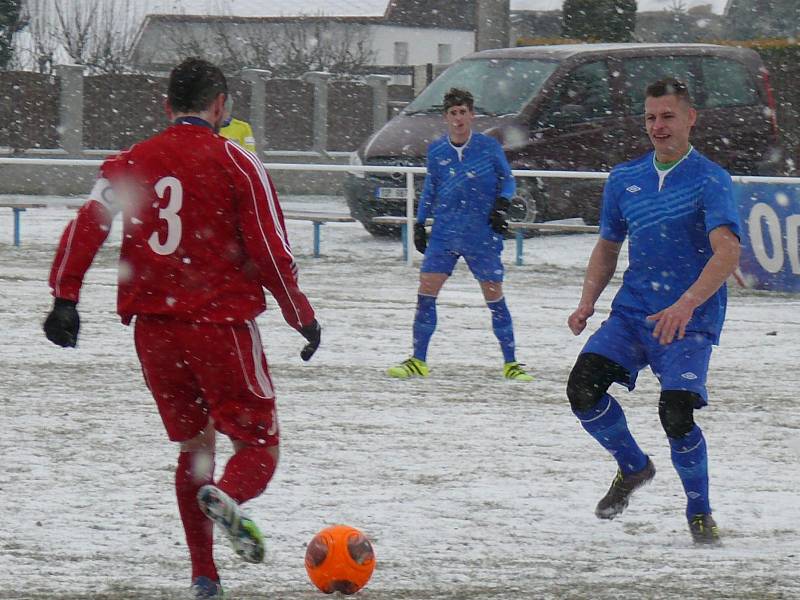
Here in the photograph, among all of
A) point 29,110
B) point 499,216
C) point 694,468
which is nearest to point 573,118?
point 499,216

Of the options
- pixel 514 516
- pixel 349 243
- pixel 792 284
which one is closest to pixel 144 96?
pixel 349 243

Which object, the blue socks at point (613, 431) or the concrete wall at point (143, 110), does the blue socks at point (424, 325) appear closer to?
the blue socks at point (613, 431)

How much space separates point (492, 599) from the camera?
475cm

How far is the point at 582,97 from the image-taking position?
1619 centimetres

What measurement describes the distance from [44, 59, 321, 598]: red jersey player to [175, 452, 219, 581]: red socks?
5cm

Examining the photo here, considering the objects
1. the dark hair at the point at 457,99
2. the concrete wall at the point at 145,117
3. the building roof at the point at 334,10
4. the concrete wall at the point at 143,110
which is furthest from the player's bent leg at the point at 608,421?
the building roof at the point at 334,10

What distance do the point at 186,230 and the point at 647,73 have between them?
12.7m

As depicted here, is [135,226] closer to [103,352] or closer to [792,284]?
[103,352]

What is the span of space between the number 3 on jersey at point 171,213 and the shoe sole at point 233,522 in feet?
2.33

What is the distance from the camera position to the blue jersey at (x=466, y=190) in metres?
9.42

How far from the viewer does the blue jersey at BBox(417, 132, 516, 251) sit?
9.42 metres

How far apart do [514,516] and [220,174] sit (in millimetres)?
2088

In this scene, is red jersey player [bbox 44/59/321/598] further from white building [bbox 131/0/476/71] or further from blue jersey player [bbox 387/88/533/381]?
white building [bbox 131/0/476/71]

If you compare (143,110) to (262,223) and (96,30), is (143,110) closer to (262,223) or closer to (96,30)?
(96,30)
